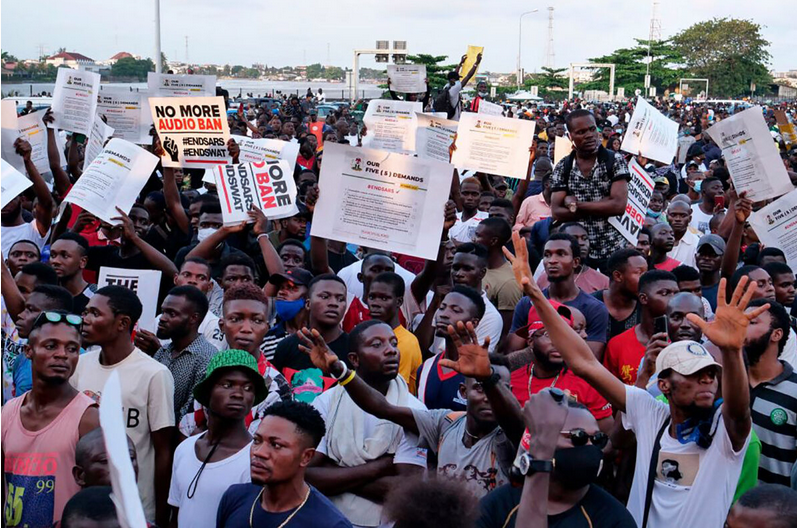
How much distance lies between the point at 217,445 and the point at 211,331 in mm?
1751

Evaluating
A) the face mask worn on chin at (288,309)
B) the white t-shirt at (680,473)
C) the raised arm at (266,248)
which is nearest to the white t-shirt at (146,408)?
the face mask worn on chin at (288,309)

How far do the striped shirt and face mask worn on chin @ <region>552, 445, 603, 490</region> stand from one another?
144 cm

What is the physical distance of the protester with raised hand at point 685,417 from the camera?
12.1 feet

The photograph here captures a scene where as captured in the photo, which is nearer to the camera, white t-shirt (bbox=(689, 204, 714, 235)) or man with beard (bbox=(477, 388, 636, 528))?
man with beard (bbox=(477, 388, 636, 528))

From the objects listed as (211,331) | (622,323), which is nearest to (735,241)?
(622,323)

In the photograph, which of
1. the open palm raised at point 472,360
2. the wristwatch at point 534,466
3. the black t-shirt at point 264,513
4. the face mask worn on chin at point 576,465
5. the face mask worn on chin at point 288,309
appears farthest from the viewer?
the face mask worn on chin at point 288,309

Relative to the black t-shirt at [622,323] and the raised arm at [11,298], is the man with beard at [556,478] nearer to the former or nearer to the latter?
the black t-shirt at [622,323]

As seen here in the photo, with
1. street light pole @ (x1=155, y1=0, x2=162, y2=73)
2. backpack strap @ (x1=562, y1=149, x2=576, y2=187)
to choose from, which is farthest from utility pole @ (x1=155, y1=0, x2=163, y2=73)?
backpack strap @ (x1=562, y1=149, x2=576, y2=187)

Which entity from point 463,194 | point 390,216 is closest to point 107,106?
point 463,194

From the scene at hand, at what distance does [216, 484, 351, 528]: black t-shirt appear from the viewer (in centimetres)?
379

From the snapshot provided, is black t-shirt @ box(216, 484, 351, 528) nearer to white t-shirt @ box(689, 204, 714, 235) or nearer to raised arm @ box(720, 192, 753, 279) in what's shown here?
raised arm @ box(720, 192, 753, 279)

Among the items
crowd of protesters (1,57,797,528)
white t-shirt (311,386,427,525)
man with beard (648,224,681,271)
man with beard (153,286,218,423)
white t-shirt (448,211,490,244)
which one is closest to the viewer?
crowd of protesters (1,57,797,528)

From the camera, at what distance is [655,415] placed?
416cm

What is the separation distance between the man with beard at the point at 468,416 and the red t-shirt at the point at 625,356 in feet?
4.45
